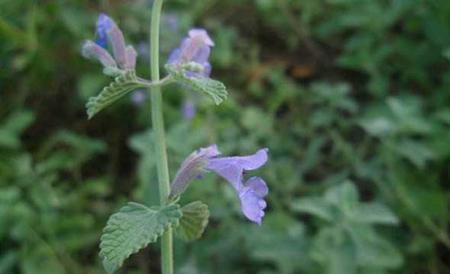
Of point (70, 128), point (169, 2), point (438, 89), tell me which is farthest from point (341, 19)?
point (70, 128)

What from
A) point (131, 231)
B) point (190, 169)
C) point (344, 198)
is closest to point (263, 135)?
point (344, 198)

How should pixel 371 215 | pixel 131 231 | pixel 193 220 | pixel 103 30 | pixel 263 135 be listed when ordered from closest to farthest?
1. pixel 131 231
2. pixel 193 220
3. pixel 103 30
4. pixel 371 215
5. pixel 263 135

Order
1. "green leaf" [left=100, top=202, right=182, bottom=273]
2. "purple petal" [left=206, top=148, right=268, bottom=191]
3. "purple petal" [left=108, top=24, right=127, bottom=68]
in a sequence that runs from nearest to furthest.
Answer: "green leaf" [left=100, top=202, right=182, bottom=273]
"purple petal" [left=206, top=148, right=268, bottom=191]
"purple petal" [left=108, top=24, right=127, bottom=68]

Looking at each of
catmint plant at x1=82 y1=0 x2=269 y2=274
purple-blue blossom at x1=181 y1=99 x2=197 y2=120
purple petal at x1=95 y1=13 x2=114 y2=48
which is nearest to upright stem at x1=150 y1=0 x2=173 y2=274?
catmint plant at x1=82 y1=0 x2=269 y2=274

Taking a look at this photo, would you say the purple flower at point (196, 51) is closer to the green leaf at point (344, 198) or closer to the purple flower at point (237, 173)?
the purple flower at point (237, 173)

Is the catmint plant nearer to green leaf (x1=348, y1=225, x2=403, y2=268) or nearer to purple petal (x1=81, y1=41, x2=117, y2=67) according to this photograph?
purple petal (x1=81, y1=41, x2=117, y2=67)

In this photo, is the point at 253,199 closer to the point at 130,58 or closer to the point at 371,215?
the point at 130,58

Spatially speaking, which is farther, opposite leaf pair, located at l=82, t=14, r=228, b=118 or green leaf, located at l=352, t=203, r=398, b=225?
green leaf, located at l=352, t=203, r=398, b=225
